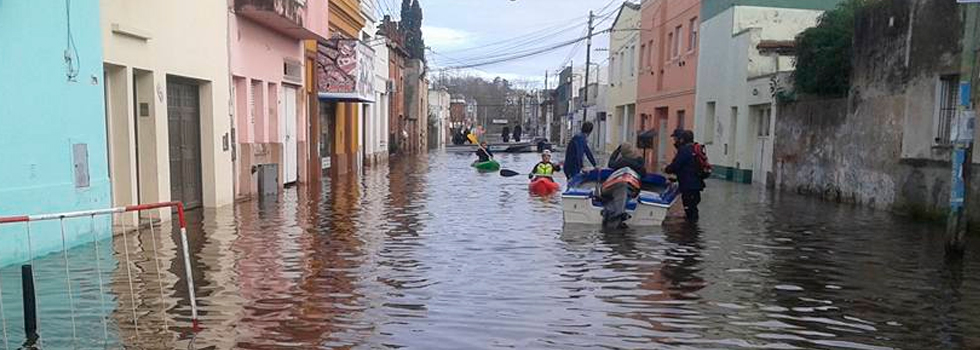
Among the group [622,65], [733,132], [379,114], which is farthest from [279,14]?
[622,65]

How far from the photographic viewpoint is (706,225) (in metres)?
12.7

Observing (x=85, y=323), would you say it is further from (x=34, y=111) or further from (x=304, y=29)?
(x=304, y=29)

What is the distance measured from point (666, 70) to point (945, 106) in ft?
59.9

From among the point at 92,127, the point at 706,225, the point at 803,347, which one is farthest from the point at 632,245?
the point at 92,127

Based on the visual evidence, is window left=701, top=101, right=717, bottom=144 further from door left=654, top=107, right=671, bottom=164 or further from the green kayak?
the green kayak

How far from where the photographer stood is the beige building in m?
10.7

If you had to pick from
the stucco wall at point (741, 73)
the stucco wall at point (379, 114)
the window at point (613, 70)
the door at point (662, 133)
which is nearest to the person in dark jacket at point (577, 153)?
the stucco wall at point (741, 73)

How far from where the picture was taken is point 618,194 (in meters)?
11.6

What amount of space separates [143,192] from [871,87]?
1313cm

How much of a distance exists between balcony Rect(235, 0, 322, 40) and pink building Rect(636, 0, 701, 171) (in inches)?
566

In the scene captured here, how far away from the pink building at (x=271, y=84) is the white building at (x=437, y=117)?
4106cm

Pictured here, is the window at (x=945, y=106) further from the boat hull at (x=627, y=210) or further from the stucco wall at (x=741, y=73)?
the stucco wall at (x=741, y=73)

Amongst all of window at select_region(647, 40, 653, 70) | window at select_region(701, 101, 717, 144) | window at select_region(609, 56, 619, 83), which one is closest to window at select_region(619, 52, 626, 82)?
window at select_region(609, 56, 619, 83)

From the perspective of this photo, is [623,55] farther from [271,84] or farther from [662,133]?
[271,84]
